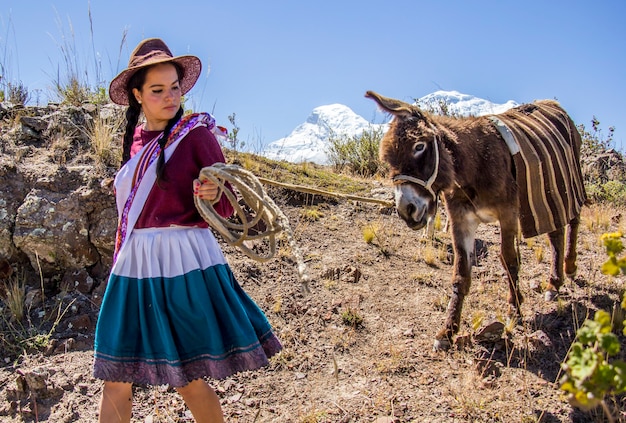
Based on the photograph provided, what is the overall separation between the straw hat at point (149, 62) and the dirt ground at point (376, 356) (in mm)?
1503

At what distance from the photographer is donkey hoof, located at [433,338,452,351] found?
341cm

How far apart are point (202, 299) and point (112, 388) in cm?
55

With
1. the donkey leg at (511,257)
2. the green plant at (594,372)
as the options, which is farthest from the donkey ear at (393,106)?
the green plant at (594,372)

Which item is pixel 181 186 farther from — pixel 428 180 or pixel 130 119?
pixel 428 180

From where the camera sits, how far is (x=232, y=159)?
5.83 meters

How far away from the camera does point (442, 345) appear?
3416mm

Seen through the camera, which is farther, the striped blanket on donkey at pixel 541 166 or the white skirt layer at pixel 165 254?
the striped blanket on donkey at pixel 541 166

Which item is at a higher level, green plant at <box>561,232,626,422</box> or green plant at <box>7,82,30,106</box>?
green plant at <box>7,82,30,106</box>

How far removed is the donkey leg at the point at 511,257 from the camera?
3523 mm

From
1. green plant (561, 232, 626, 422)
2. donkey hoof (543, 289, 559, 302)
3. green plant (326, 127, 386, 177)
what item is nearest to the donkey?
donkey hoof (543, 289, 559, 302)

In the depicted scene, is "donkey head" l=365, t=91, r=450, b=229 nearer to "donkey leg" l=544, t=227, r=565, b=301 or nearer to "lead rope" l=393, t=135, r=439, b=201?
"lead rope" l=393, t=135, r=439, b=201

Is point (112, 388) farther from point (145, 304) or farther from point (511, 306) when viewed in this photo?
point (511, 306)

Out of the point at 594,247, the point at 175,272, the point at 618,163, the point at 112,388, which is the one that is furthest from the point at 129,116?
the point at 618,163

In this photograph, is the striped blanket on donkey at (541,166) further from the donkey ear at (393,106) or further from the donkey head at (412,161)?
the donkey ear at (393,106)
